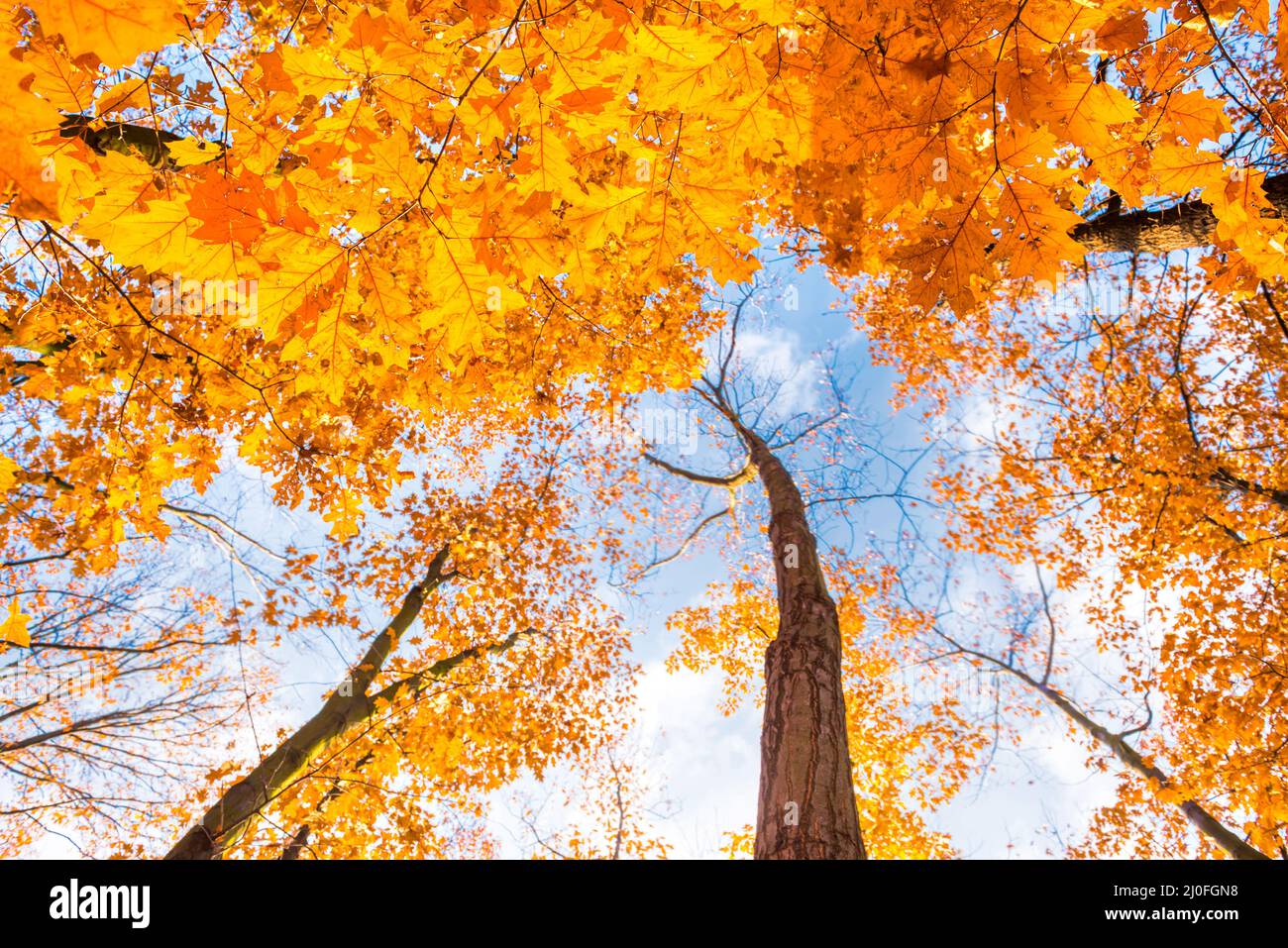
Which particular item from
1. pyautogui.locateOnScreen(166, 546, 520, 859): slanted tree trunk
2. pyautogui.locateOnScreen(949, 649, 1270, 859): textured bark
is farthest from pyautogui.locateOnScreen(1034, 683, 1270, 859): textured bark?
pyautogui.locateOnScreen(166, 546, 520, 859): slanted tree trunk

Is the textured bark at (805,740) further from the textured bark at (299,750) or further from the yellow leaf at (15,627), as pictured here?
the textured bark at (299,750)

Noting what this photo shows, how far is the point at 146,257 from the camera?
114 cm

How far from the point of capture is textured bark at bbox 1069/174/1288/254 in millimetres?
3617

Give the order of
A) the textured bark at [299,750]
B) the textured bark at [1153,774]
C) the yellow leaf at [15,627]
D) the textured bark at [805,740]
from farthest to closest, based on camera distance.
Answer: the textured bark at [1153,774], the textured bark at [299,750], the textured bark at [805,740], the yellow leaf at [15,627]

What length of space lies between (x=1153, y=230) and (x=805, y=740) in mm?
4263

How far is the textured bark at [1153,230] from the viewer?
3.62 m

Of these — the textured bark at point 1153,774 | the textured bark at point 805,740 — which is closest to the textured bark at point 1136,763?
the textured bark at point 1153,774

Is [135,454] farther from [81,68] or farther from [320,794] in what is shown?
[320,794]

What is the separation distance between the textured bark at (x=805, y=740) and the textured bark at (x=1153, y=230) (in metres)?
3.03

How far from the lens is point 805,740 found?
116 inches

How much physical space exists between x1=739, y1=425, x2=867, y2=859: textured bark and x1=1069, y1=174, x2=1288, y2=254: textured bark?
3026 millimetres

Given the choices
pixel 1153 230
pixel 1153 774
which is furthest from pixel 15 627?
pixel 1153 774

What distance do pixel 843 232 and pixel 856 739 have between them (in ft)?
35.0
